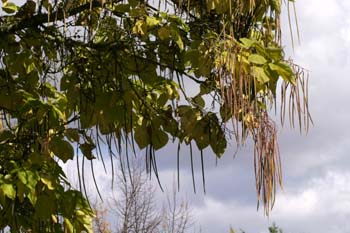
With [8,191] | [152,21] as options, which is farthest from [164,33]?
[8,191]

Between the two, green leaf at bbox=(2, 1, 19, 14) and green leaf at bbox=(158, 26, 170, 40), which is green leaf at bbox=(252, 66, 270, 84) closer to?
green leaf at bbox=(158, 26, 170, 40)

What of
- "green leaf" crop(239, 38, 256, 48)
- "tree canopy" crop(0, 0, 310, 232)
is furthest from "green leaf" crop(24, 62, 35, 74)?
"green leaf" crop(239, 38, 256, 48)

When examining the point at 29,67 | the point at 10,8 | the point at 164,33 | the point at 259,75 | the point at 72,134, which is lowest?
the point at 259,75

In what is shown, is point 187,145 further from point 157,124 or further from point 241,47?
point 241,47

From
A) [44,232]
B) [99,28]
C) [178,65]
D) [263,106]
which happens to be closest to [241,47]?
[263,106]

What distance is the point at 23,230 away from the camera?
10.6 ft

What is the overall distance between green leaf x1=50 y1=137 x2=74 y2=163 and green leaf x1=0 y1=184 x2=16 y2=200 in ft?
1.42

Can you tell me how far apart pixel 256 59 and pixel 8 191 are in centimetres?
95

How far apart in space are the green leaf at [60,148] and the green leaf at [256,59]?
960mm

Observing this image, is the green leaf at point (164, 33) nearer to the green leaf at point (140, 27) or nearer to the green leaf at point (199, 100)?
the green leaf at point (140, 27)

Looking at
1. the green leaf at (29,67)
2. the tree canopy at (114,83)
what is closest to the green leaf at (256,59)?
the tree canopy at (114,83)

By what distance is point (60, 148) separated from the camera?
326cm

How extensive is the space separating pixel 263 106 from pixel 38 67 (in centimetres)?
110

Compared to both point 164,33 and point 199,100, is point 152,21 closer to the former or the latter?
point 164,33
